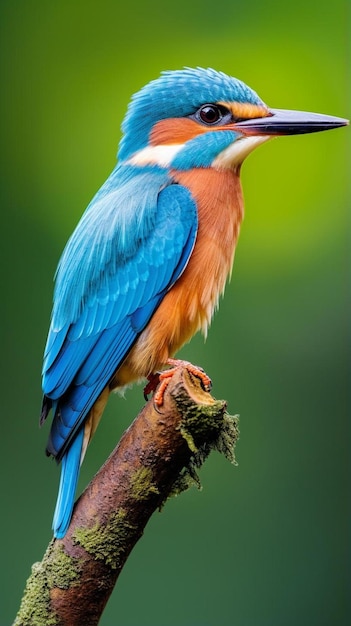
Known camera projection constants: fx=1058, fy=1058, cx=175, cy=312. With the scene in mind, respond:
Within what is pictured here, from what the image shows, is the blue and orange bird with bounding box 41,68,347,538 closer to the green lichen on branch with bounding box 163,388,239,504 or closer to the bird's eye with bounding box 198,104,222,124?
the bird's eye with bounding box 198,104,222,124

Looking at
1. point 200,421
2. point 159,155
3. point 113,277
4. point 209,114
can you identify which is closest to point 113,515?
point 200,421

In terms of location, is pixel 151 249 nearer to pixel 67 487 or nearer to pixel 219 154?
pixel 219 154

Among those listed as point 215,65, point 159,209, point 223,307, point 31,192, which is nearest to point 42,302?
point 31,192

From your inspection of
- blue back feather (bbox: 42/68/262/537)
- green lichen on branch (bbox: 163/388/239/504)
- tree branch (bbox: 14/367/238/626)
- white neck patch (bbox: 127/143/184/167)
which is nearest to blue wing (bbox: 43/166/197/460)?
blue back feather (bbox: 42/68/262/537)

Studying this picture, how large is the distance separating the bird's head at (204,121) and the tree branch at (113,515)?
79 centimetres

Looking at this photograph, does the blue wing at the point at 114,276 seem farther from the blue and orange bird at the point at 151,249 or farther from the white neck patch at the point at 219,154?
the white neck patch at the point at 219,154

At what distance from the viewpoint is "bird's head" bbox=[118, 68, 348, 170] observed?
3.08m

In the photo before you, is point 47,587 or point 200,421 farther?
point 47,587

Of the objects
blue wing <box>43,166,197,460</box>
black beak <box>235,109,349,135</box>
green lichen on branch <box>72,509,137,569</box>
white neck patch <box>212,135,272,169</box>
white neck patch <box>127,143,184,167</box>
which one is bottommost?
green lichen on branch <box>72,509,137,569</box>

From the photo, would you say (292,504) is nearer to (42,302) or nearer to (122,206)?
(42,302)

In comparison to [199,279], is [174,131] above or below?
above

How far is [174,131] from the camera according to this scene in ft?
10.3

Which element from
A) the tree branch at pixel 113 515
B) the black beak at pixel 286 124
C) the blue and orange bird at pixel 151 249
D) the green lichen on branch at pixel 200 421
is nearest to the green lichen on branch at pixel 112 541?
the tree branch at pixel 113 515

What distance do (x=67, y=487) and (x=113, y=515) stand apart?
0.19m
